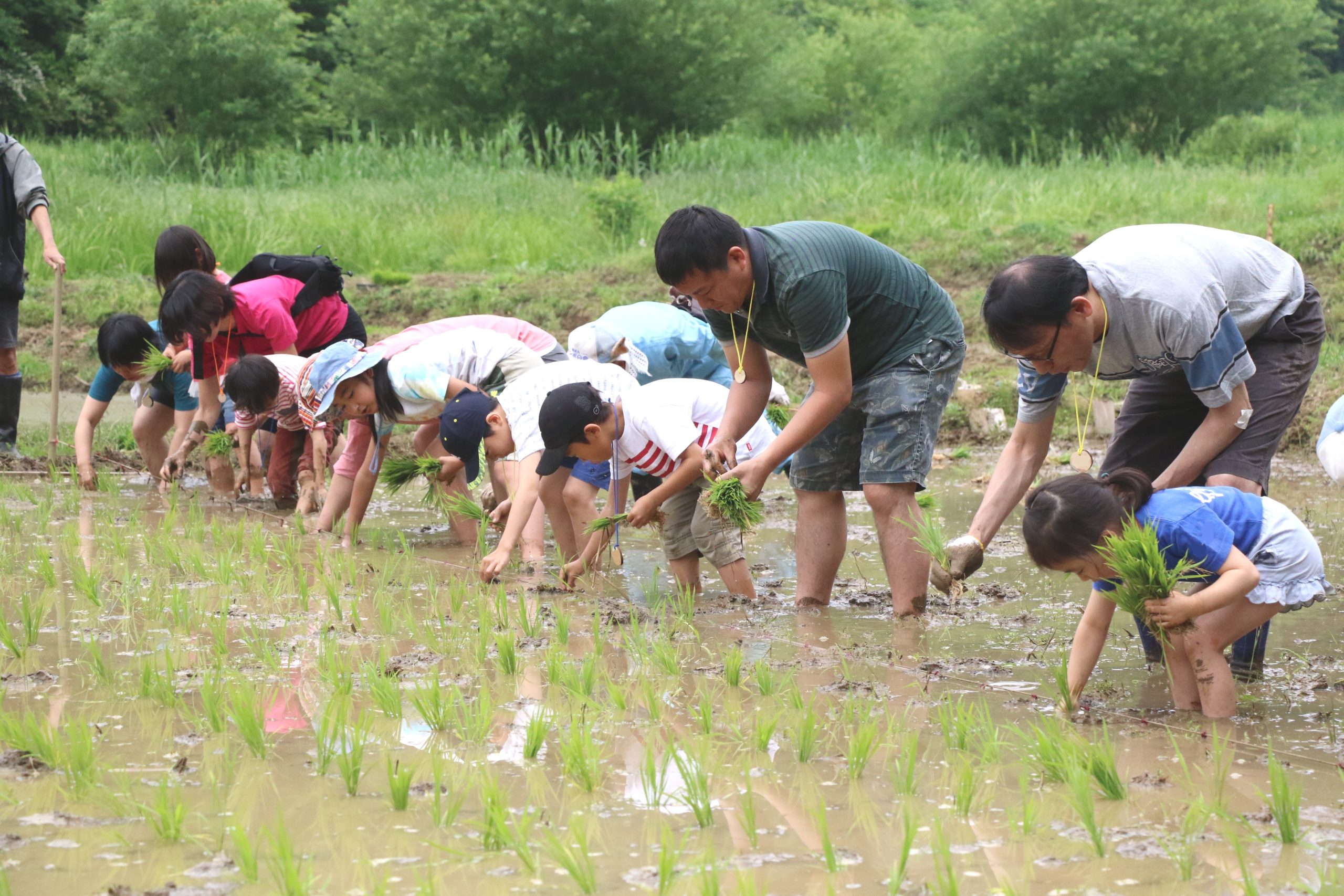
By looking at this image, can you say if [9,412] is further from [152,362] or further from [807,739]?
[807,739]

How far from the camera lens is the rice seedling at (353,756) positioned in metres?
2.57

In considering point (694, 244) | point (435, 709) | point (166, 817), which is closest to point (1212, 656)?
point (694, 244)

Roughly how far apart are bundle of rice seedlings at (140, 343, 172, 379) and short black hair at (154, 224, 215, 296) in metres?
0.33

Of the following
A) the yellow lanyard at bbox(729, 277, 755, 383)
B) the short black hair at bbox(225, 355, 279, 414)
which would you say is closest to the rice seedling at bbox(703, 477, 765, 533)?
the yellow lanyard at bbox(729, 277, 755, 383)

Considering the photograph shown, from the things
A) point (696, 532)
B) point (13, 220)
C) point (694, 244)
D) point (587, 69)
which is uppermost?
point (587, 69)

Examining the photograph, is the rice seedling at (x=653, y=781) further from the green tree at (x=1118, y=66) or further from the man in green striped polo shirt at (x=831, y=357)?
the green tree at (x=1118, y=66)

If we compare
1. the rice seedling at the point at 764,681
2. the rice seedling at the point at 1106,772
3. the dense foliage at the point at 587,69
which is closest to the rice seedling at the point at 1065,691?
the rice seedling at the point at 1106,772

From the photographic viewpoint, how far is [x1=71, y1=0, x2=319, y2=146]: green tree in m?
20.8

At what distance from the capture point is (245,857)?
2.15 meters

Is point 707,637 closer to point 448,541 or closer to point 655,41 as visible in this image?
point 448,541

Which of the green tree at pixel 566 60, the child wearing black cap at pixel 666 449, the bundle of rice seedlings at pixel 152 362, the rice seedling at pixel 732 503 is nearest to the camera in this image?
the rice seedling at pixel 732 503

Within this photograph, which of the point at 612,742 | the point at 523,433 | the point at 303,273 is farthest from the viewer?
the point at 303,273

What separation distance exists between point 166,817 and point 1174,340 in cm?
253

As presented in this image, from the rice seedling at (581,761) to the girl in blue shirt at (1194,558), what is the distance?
1.14m
